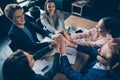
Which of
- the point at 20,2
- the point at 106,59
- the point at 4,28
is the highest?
the point at 106,59

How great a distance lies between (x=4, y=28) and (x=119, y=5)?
3.10 meters

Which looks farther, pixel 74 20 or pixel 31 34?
pixel 74 20

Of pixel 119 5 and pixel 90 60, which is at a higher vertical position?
pixel 90 60

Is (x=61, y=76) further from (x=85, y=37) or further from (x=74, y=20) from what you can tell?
(x=74, y=20)

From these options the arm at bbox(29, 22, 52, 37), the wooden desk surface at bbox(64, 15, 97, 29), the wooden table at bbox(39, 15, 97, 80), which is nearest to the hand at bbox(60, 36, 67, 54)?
the wooden table at bbox(39, 15, 97, 80)

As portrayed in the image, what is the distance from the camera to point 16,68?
1.78 metres

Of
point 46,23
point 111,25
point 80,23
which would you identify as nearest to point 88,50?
point 111,25

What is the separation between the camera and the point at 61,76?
7.31ft

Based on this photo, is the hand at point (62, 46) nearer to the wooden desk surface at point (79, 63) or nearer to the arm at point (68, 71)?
the arm at point (68, 71)

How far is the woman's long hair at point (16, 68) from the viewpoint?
1.79m

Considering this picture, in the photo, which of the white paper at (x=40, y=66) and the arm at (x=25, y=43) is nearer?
the white paper at (x=40, y=66)

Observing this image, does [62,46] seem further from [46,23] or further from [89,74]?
[46,23]

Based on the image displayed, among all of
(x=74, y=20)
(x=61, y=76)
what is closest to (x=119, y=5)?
(x=74, y=20)

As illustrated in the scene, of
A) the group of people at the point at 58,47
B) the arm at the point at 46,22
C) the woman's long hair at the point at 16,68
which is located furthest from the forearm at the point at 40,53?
the arm at the point at 46,22
